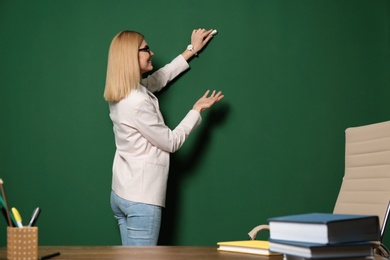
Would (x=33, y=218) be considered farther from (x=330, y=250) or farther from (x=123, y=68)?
(x=123, y=68)

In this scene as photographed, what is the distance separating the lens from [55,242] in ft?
11.5

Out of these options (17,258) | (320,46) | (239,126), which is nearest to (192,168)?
(239,126)

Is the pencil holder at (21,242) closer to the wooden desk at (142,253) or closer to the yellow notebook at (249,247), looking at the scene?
the wooden desk at (142,253)

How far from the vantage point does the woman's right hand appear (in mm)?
3344

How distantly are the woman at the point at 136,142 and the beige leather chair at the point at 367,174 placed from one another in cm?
69

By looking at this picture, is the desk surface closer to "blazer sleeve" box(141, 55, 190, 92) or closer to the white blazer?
the white blazer

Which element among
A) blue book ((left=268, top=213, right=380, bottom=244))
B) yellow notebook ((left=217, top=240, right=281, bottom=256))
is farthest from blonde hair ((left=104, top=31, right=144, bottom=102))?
blue book ((left=268, top=213, right=380, bottom=244))

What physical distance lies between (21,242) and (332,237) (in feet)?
2.85

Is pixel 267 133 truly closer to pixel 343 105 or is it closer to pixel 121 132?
pixel 343 105

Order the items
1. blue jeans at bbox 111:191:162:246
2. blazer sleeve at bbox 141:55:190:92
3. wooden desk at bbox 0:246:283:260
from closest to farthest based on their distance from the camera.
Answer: wooden desk at bbox 0:246:283:260
blue jeans at bbox 111:191:162:246
blazer sleeve at bbox 141:55:190:92

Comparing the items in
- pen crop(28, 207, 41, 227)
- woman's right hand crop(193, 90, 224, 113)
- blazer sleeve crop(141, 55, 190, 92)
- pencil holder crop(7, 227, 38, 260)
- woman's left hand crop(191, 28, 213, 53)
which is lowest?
pencil holder crop(7, 227, 38, 260)

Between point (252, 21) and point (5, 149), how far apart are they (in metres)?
1.92

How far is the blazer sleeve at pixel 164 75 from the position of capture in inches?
138

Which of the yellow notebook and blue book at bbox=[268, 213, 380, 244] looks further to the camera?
the yellow notebook
